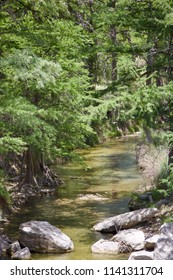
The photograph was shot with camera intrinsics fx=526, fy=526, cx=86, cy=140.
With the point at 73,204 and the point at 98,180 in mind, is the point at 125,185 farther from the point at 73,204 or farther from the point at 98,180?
the point at 73,204

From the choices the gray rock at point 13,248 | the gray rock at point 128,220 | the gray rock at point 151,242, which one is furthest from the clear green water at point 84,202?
the gray rock at point 151,242

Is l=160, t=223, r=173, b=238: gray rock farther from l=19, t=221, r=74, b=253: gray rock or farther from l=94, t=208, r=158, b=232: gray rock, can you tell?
l=94, t=208, r=158, b=232: gray rock

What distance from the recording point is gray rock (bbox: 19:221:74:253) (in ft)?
40.9

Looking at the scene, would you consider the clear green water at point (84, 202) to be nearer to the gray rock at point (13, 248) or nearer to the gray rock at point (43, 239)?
the gray rock at point (43, 239)

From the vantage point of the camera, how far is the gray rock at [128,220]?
14.0m

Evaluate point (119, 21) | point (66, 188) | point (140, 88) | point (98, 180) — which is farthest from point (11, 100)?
point (98, 180)

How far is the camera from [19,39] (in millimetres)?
15000

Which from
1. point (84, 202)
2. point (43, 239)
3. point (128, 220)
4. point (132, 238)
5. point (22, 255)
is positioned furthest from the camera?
point (84, 202)

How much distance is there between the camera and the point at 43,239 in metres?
12.6

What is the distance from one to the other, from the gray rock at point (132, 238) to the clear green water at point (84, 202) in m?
0.50

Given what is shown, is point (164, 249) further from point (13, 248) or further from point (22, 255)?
point (13, 248)

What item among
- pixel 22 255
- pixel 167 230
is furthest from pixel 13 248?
pixel 167 230

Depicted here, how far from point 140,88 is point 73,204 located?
19.8 ft

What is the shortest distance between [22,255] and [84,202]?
19.8 feet
